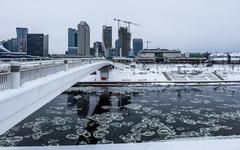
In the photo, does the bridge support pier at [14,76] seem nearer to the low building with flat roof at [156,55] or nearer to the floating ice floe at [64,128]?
the floating ice floe at [64,128]

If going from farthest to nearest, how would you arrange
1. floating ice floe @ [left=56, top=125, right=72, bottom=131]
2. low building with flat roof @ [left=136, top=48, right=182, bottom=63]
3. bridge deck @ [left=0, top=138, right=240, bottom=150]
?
low building with flat roof @ [left=136, top=48, right=182, bottom=63] < floating ice floe @ [left=56, top=125, right=72, bottom=131] < bridge deck @ [left=0, top=138, right=240, bottom=150]

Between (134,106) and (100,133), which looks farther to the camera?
(134,106)

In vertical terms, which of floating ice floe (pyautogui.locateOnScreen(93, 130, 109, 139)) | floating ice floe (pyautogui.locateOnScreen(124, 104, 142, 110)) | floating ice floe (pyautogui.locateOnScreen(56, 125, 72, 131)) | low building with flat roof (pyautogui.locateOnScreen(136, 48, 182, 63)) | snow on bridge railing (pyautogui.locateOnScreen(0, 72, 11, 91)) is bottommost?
floating ice floe (pyautogui.locateOnScreen(93, 130, 109, 139))

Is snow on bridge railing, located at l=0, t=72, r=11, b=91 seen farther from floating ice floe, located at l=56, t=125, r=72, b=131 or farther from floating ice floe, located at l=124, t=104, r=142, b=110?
floating ice floe, located at l=124, t=104, r=142, b=110

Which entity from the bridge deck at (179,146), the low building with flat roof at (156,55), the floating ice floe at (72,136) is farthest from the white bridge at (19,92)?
the low building with flat roof at (156,55)

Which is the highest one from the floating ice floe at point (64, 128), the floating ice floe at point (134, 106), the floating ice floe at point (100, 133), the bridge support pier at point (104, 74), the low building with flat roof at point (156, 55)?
the low building with flat roof at point (156, 55)

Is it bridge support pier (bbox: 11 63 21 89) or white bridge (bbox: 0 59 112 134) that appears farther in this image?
bridge support pier (bbox: 11 63 21 89)

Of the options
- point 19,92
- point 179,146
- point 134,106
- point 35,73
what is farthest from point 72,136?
point 134,106

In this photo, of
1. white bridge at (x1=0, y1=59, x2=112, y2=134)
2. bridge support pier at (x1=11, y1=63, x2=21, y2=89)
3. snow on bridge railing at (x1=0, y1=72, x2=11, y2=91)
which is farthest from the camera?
bridge support pier at (x1=11, y1=63, x2=21, y2=89)

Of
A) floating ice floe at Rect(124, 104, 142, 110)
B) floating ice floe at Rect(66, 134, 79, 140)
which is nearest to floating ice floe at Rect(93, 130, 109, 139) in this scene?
floating ice floe at Rect(66, 134, 79, 140)

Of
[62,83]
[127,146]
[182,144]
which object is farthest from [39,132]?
[182,144]

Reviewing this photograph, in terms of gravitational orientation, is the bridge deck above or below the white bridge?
below

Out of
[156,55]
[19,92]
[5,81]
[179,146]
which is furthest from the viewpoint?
[156,55]

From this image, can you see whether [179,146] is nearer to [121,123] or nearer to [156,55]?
[121,123]
